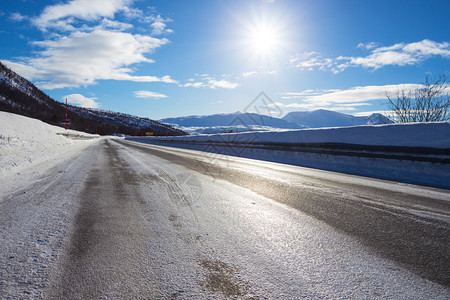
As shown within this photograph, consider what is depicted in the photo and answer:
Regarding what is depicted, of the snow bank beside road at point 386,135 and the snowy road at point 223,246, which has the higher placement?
the snow bank beside road at point 386,135

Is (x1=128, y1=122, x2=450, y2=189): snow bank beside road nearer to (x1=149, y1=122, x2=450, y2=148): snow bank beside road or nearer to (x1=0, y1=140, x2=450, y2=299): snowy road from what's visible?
(x1=149, y1=122, x2=450, y2=148): snow bank beside road

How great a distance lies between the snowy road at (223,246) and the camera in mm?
1655

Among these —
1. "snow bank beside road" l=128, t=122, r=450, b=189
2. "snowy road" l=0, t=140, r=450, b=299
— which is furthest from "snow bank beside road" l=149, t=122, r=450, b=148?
"snowy road" l=0, t=140, r=450, b=299

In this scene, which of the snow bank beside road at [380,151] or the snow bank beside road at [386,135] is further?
the snow bank beside road at [386,135]

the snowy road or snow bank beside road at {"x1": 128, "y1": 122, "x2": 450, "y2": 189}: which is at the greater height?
snow bank beside road at {"x1": 128, "y1": 122, "x2": 450, "y2": 189}

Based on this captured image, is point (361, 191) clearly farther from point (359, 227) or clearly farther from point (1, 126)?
point (1, 126)

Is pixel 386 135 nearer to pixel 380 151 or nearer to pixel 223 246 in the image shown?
pixel 380 151

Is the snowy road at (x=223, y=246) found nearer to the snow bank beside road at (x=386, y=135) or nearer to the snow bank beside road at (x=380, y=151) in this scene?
the snow bank beside road at (x=380, y=151)

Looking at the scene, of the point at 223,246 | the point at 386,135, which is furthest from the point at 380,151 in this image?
the point at 223,246

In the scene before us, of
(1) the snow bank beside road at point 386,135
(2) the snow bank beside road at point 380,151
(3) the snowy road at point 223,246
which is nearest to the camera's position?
(3) the snowy road at point 223,246

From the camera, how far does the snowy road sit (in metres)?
1.66

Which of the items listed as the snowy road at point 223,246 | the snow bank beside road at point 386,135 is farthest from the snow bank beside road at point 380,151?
the snowy road at point 223,246

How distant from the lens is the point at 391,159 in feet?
25.9

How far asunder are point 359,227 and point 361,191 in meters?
2.30
